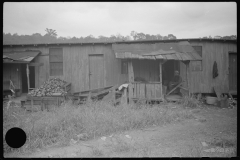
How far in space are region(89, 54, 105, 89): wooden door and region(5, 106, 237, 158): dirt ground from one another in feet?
20.8

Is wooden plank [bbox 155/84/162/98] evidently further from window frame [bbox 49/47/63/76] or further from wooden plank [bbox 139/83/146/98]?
window frame [bbox 49/47/63/76]

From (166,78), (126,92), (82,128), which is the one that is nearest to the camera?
(82,128)

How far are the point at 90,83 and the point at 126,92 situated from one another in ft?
11.9

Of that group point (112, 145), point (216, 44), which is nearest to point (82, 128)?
point (112, 145)

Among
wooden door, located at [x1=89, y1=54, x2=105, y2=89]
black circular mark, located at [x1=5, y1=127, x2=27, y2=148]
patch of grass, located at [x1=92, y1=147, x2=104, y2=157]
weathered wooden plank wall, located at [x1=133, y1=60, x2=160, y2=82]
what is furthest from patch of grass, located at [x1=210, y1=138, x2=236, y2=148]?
wooden door, located at [x1=89, y1=54, x2=105, y2=89]

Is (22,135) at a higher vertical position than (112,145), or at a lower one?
higher

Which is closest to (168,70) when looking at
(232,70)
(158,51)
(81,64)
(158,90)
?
(158,51)

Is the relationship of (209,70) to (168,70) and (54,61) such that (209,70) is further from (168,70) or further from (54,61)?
(54,61)

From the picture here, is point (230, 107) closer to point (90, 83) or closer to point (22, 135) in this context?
point (90, 83)

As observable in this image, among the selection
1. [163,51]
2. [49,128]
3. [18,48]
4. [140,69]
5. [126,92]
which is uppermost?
[18,48]

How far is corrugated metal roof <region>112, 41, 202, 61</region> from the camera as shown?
321 inches

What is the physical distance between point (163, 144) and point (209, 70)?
30.9ft

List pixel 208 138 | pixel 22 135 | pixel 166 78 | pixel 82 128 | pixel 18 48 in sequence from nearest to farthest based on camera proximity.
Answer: pixel 22 135
pixel 208 138
pixel 82 128
pixel 18 48
pixel 166 78

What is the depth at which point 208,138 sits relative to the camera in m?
→ 4.16
